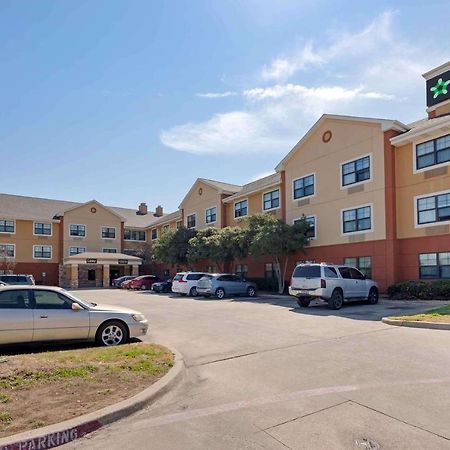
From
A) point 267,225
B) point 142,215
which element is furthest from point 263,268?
point 142,215

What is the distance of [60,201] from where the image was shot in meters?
56.5

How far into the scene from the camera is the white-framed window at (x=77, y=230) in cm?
5201

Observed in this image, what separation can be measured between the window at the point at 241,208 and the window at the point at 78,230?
933 inches

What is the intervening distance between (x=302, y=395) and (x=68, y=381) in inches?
134

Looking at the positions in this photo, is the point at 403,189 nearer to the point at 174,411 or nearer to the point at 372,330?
the point at 372,330

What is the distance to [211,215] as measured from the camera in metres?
40.5

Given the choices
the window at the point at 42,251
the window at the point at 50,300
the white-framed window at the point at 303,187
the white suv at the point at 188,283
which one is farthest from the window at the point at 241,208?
the window at the point at 50,300

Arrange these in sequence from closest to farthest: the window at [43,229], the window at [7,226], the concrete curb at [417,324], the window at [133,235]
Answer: the concrete curb at [417,324]
the window at [7,226]
the window at [43,229]
the window at [133,235]

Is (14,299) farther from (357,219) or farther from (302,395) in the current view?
(357,219)

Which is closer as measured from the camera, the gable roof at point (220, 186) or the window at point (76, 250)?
the gable roof at point (220, 186)

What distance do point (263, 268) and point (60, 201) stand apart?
34233 mm

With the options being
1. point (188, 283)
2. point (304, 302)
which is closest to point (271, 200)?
point (188, 283)

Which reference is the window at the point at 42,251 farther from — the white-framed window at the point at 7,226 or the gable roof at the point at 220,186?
the gable roof at the point at 220,186

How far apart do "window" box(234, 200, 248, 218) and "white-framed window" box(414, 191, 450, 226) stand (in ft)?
53.2
